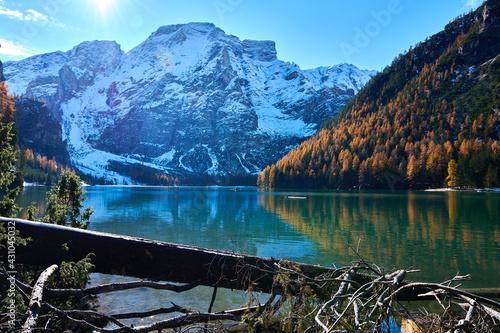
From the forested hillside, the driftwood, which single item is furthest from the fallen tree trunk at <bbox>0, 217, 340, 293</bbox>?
the forested hillside

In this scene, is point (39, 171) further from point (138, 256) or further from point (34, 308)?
point (34, 308)

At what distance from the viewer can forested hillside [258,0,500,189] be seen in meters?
107

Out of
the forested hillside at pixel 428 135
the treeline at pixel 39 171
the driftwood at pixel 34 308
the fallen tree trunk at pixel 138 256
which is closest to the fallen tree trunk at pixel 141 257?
the fallen tree trunk at pixel 138 256

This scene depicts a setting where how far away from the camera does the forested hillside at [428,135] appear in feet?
351

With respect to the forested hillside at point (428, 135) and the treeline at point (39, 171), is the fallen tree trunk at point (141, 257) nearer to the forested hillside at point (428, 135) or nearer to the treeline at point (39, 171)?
the forested hillside at point (428, 135)

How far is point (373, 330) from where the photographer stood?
253 cm

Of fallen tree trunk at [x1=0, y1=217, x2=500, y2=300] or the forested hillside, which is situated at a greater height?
the forested hillside

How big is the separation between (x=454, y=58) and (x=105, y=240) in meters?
232

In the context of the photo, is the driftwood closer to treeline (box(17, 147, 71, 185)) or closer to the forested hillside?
the forested hillside

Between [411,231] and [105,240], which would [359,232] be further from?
[105,240]

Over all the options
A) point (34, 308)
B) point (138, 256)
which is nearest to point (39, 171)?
point (138, 256)

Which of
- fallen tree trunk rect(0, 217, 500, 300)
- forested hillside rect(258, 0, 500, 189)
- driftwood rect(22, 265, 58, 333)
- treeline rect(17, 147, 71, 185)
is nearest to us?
driftwood rect(22, 265, 58, 333)

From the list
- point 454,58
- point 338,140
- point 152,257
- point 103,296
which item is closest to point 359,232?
point 103,296

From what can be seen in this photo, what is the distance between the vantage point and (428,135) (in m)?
133
